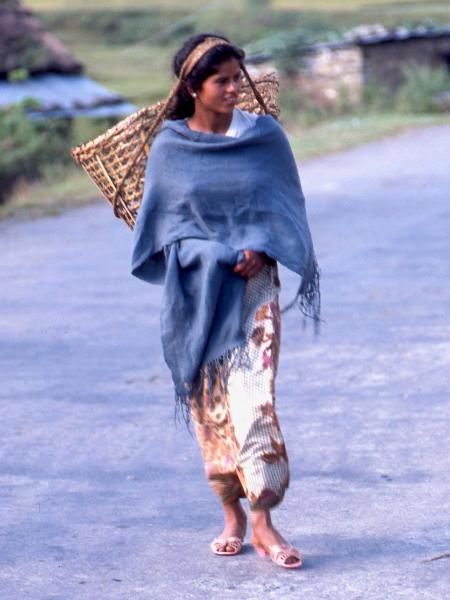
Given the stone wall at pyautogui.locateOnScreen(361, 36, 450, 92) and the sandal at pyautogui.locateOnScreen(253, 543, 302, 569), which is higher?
the sandal at pyautogui.locateOnScreen(253, 543, 302, 569)

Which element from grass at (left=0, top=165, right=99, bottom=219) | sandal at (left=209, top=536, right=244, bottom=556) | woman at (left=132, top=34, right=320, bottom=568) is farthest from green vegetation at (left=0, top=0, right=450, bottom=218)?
sandal at (left=209, top=536, right=244, bottom=556)

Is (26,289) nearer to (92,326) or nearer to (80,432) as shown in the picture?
(92,326)

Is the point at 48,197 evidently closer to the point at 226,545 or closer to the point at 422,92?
the point at 226,545

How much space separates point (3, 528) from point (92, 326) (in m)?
4.09

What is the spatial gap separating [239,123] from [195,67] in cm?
25

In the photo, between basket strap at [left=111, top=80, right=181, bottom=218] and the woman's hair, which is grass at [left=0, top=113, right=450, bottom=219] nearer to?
basket strap at [left=111, top=80, right=181, bottom=218]

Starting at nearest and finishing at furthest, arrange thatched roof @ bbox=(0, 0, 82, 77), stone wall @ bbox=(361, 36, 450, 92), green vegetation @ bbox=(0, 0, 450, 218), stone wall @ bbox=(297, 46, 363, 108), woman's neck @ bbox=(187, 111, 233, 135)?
woman's neck @ bbox=(187, 111, 233, 135)
green vegetation @ bbox=(0, 0, 450, 218)
thatched roof @ bbox=(0, 0, 82, 77)
stone wall @ bbox=(297, 46, 363, 108)
stone wall @ bbox=(361, 36, 450, 92)

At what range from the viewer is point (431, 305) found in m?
9.59

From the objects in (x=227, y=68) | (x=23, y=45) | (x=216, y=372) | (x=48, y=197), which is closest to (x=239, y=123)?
(x=227, y=68)

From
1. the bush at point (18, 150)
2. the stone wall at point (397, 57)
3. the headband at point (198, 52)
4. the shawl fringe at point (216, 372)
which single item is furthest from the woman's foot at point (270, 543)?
the stone wall at point (397, 57)

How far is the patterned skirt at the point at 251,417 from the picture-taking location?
15.3 feet

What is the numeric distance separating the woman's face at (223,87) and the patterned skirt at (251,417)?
576 mm

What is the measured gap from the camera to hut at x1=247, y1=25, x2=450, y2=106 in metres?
32.9

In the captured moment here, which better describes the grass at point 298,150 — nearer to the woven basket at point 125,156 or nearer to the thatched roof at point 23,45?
the thatched roof at point 23,45
